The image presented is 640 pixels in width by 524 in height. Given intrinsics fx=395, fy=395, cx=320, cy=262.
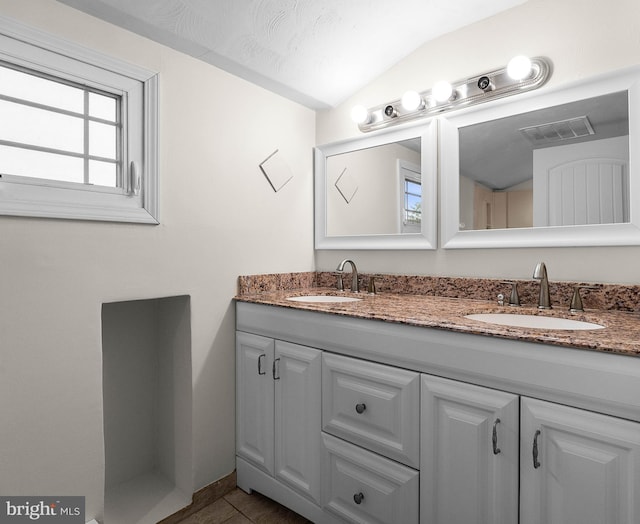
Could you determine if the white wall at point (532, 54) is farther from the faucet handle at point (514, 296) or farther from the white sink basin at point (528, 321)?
the white sink basin at point (528, 321)

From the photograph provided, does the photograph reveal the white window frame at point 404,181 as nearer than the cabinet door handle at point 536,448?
No

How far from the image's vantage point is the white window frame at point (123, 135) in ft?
4.30

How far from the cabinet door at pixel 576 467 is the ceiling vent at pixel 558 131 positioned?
43.8 inches

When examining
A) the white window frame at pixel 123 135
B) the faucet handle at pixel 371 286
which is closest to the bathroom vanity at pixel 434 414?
the faucet handle at pixel 371 286

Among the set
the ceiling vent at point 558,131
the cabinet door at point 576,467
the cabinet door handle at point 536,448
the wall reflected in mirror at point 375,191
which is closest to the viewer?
the cabinet door at point 576,467

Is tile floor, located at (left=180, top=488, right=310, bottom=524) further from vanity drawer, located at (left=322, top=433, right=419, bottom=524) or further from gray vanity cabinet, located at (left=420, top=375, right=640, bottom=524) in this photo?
gray vanity cabinet, located at (left=420, top=375, right=640, bottom=524)

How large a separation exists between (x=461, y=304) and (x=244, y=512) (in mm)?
1317

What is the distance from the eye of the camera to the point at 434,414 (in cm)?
124

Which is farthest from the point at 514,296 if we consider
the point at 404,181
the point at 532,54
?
the point at 532,54

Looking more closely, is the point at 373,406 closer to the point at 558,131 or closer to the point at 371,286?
the point at 371,286

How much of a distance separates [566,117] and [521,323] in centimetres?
85

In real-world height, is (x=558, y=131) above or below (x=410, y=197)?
above

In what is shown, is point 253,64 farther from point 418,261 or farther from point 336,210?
point 418,261

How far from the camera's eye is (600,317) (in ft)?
4.47
